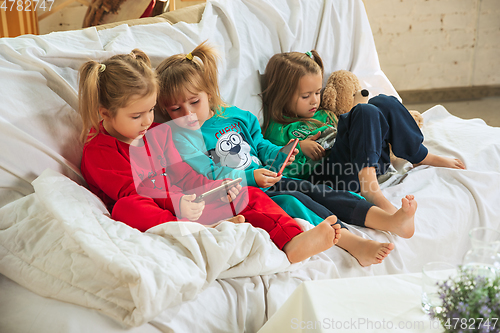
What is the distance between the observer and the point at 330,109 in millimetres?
1665

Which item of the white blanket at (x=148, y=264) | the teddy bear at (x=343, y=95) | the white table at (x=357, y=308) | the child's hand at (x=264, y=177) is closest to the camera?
the white table at (x=357, y=308)

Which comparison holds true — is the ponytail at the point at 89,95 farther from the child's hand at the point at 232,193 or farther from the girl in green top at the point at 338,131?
the girl in green top at the point at 338,131

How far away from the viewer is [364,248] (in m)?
1.05

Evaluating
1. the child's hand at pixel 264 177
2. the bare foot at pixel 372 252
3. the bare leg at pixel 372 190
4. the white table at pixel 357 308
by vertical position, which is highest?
the white table at pixel 357 308

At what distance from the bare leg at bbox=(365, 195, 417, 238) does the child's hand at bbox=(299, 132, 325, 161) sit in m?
0.34

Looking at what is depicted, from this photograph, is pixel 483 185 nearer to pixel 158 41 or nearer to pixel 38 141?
pixel 158 41

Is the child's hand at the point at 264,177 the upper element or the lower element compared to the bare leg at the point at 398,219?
upper

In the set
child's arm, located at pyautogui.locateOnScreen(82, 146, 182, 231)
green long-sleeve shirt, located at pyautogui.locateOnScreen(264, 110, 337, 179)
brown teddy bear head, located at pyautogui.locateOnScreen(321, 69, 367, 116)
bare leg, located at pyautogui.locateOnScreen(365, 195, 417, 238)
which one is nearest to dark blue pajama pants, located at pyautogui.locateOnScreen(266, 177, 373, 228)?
bare leg, located at pyautogui.locateOnScreen(365, 195, 417, 238)

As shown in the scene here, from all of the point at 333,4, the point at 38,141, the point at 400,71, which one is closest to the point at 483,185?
the point at 333,4

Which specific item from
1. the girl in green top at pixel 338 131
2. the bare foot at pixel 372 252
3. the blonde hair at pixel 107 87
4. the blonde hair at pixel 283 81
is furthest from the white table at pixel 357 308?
the blonde hair at pixel 283 81

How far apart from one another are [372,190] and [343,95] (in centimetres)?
52

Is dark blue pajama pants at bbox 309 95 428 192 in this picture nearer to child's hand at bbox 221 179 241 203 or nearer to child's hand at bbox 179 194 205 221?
child's hand at bbox 221 179 241 203

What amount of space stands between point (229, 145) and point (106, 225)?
0.56 metres

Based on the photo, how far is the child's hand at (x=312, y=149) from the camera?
1.44 metres
